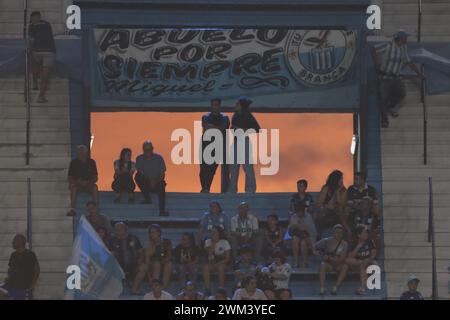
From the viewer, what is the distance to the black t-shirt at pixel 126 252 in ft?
88.2

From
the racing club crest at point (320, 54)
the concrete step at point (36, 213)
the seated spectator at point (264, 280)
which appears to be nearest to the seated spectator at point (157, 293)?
the seated spectator at point (264, 280)

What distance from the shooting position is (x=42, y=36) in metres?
30.3

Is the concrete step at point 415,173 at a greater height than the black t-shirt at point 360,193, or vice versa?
the concrete step at point 415,173

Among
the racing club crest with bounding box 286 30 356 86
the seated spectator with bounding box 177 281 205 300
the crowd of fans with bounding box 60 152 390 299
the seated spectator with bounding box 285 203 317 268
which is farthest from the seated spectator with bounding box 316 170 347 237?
the seated spectator with bounding box 177 281 205 300

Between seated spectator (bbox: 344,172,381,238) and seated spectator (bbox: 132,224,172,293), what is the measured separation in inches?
113

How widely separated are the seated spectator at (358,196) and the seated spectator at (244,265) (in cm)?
173

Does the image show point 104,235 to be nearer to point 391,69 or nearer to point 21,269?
point 21,269

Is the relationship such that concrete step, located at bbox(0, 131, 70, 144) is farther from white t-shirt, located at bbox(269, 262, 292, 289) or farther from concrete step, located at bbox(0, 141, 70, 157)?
white t-shirt, located at bbox(269, 262, 292, 289)

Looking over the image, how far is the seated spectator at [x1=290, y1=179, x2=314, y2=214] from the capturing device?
28.3m

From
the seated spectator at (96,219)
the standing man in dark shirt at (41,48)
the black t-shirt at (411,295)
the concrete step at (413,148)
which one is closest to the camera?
the black t-shirt at (411,295)

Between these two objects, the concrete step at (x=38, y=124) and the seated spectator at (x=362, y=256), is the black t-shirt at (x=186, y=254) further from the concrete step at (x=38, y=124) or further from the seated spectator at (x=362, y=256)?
the concrete step at (x=38, y=124)

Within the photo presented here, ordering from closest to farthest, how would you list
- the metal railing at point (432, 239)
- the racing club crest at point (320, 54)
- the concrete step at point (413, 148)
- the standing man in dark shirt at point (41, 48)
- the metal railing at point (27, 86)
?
the metal railing at point (432, 239) → the metal railing at point (27, 86) → the standing man in dark shirt at point (41, 48) → the concrete step at point (413, 148) → the racing club crest at point (320, 54)

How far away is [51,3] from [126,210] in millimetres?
4718
